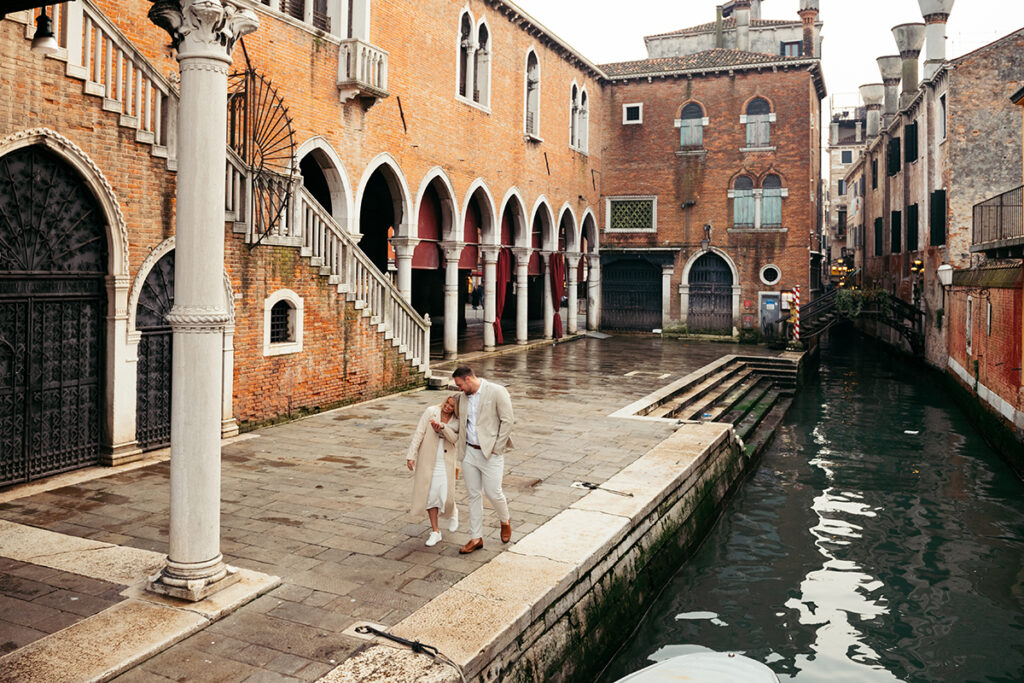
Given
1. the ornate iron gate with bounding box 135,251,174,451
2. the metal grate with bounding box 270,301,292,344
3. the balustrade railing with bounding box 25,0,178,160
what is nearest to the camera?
the balustrade railing with bounding box 25,0,178,160

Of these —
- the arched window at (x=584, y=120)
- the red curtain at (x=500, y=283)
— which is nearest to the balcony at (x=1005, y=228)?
the red curtain at (x=500, y=283)

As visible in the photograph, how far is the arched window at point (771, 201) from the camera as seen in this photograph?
26.1m

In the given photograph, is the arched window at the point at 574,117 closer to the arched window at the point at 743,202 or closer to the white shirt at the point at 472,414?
the arched window at the point at 743,202

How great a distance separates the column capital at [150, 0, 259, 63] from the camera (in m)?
4.99

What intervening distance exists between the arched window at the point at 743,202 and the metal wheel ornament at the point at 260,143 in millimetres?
16960

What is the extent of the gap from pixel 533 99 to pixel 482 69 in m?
3.07

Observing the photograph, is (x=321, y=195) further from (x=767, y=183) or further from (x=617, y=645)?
(x=767, y=183)

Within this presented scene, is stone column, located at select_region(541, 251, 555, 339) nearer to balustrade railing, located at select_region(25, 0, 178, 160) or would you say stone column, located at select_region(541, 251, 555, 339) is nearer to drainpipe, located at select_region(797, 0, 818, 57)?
drainpipe, located at select_region(797, 0, 818, 57)

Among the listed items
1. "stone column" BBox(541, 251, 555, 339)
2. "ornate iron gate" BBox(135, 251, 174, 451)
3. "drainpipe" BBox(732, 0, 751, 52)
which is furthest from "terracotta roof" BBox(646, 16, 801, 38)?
"ornate iron gate" BBox(135, 251, 174, 451)

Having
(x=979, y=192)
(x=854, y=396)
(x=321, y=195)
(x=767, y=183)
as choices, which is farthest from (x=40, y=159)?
(x=767, y=183)

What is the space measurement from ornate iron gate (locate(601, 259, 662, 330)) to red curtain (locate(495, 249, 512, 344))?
21.3ft

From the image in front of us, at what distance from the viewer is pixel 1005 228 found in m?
15.5

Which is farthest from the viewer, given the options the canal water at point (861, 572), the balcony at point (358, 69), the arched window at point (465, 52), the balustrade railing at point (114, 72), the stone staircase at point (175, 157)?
the arched window at point (465, 52)

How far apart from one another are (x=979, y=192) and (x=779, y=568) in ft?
52.4
